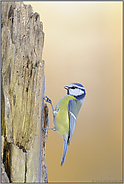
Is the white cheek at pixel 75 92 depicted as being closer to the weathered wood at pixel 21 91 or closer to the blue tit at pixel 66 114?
the blue tit at pixel 66 114

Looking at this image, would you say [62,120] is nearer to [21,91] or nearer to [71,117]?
[71,117]

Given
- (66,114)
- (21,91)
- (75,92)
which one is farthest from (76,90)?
(21,91)

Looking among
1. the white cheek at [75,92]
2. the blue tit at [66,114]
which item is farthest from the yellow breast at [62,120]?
the white cheek at [75,92]

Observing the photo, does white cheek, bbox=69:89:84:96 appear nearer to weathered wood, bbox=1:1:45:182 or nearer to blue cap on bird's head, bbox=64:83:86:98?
blue cap on bird's head, bbox=64:83:86:98

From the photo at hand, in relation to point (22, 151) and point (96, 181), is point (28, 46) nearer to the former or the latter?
point (22, 151)

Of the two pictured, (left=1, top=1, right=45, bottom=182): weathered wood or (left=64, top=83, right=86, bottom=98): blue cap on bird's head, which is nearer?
(left=1, top=1, right=45, bottom=182): weathered wood

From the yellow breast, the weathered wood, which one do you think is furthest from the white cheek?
the weathered wood

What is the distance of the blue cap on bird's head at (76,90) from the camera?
1.02 metres

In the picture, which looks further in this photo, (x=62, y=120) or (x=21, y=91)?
(x=62, y=120)

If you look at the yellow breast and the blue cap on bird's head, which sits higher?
the blue cap on bird's head

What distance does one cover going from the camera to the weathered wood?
680 millimetres

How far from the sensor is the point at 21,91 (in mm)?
750

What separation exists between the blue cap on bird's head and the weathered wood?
A: 256 mm

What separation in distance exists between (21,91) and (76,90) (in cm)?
41
